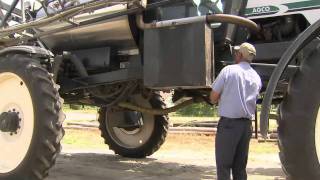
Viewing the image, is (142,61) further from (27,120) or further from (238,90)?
(238,90)

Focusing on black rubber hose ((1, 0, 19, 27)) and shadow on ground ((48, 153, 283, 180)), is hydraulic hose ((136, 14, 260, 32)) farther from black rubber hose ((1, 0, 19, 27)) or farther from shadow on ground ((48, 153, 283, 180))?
shadow on ground ((48, 153, 283, 180))

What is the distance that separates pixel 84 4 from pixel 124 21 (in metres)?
0.50

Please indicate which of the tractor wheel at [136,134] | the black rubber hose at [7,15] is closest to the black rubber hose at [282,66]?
the black rubber hose at [7,15]

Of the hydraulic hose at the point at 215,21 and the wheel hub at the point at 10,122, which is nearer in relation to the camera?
the hydraulic hose at the point at 215,21

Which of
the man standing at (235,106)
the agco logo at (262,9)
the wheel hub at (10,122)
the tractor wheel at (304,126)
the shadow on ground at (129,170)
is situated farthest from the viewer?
the shadow on ground at (129,170)

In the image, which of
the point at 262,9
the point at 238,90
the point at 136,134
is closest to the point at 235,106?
the point at 238,90

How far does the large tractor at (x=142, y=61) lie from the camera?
4.93 metres

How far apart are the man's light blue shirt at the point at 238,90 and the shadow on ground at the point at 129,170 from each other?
8.16 feet

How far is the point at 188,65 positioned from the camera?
5910mm

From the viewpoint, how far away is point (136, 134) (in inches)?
383

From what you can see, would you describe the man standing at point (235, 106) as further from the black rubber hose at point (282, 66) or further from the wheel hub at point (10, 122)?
the wheel hub at point (10, 122)

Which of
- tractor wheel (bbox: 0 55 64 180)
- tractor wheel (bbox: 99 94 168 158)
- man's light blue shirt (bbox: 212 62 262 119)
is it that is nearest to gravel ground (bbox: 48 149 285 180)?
tractor wheel (bbox: 99 94 168 158)

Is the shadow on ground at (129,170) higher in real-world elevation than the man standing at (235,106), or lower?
lower

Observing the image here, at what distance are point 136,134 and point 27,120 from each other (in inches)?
129
